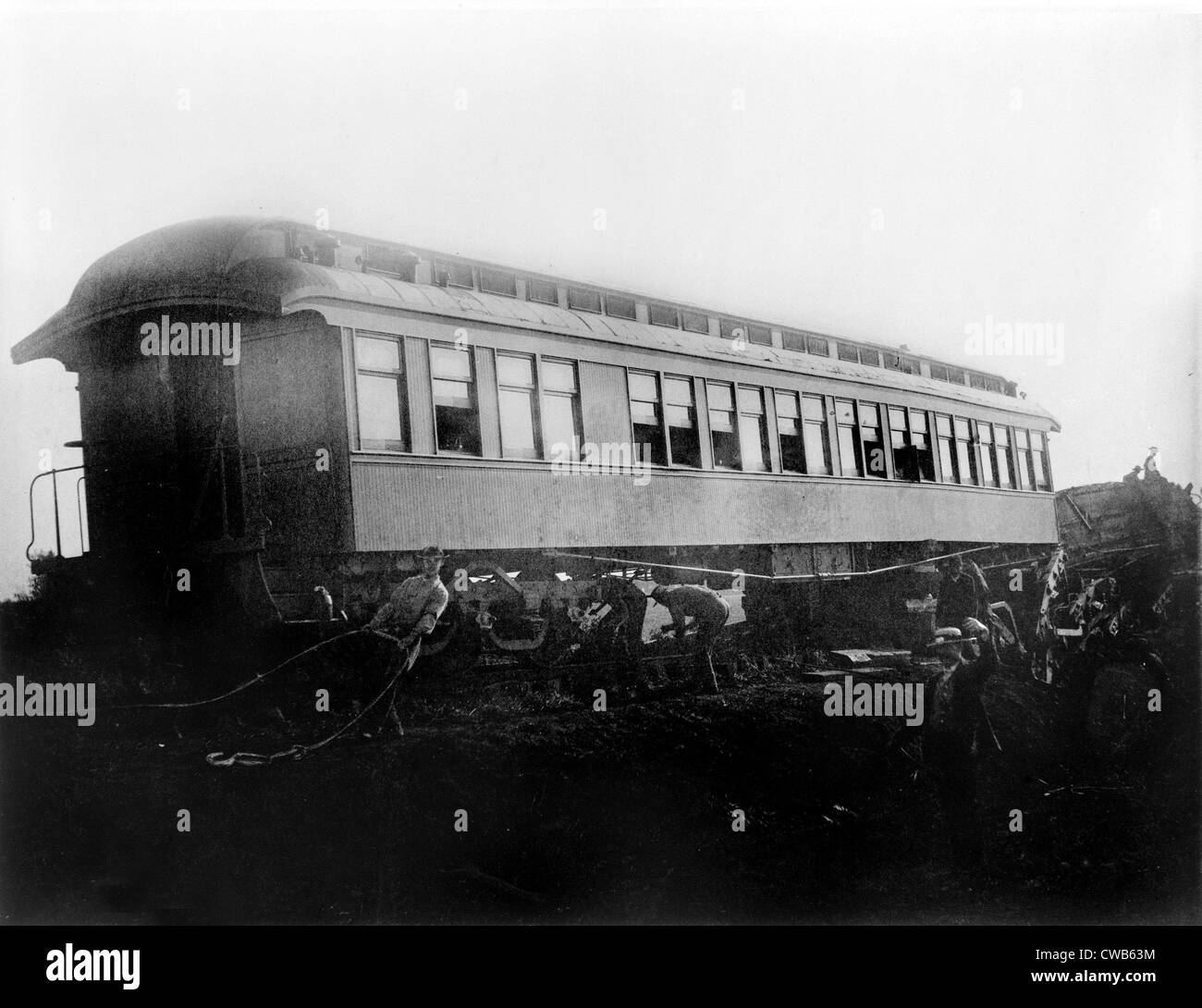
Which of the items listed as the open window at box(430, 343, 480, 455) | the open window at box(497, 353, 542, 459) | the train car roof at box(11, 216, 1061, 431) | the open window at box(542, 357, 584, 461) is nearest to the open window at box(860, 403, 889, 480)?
the train car roof at box(11, 216, 1061, 431)

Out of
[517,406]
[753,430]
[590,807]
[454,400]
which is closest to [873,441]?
[753,430]

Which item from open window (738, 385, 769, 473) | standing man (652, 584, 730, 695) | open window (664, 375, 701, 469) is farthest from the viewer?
open window (738, 385, 769, 473)

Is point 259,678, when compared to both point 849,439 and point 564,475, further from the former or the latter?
point 849,439

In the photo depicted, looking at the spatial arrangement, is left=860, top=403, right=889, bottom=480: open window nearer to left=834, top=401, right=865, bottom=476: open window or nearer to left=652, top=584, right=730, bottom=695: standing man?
left=834, top=401, right=865, bottom=476: open window

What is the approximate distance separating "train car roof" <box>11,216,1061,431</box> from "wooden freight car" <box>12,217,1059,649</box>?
1cm

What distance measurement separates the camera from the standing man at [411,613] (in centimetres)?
359

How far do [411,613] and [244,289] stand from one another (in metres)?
1.57

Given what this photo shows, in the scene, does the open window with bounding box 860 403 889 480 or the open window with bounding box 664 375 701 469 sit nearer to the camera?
the open window with bounding box 664 375 701 469

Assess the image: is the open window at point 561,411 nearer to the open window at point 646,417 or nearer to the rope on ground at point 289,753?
the open window at point 646,417

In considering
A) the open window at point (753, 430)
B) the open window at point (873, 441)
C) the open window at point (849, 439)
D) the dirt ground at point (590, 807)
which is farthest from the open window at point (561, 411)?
the open window at point (873, 441)

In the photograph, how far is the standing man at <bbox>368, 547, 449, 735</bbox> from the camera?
3592mm

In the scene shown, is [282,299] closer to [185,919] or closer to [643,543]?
[643,543]

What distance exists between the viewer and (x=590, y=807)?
12.3 feet

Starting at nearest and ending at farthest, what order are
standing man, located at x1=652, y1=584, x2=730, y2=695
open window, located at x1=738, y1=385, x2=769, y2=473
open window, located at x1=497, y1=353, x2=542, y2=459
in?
1. open window, located at x1=497, y1=353, x2=542, y2=459
2. standing man, located at x1=652, y1=584, x2=730, y2=695
3. open window, located at x1=738, y1=385, x2=769, y2=473
